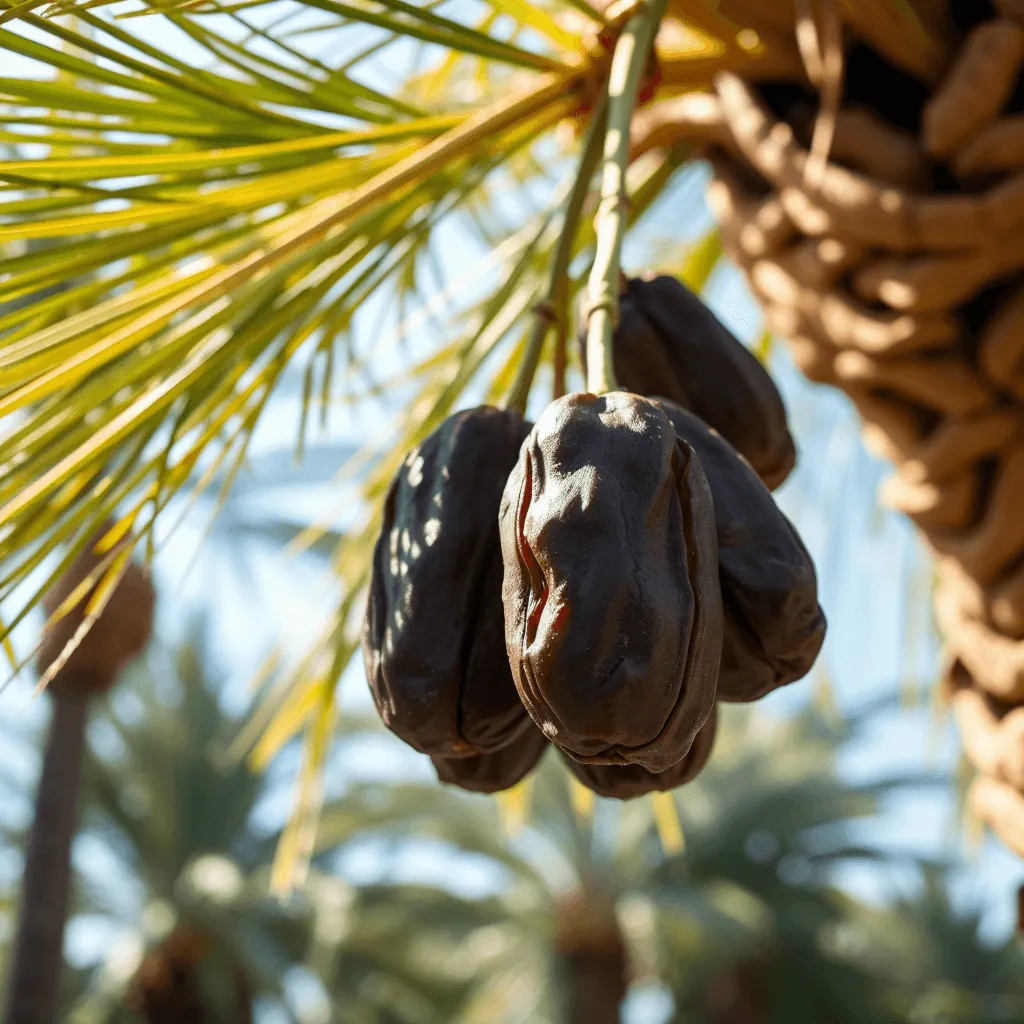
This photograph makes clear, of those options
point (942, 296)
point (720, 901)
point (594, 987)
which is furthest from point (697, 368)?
point (720, 901)

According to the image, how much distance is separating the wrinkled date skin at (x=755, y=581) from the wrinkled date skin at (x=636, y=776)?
5cm

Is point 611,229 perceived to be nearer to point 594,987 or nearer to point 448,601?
point 448,601

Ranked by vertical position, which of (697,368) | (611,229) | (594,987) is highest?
(611,229)

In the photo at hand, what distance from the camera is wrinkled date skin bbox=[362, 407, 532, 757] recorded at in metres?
0.69

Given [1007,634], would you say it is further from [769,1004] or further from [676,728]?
[769,1004]

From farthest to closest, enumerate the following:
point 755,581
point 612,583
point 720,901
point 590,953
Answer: point 720,901, point 590,953, point 755,581, point 612,583

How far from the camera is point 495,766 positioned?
0.75 m

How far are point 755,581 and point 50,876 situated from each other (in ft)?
14.8

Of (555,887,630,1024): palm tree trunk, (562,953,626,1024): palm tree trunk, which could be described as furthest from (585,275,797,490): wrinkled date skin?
(555,887,630,1024): palm tree trunk

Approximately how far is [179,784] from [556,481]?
8.69 metres

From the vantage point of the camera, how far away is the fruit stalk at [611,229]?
663 mm

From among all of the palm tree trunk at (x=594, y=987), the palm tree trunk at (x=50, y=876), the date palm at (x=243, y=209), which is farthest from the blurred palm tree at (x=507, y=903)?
the date palm at (x=243, y=209)

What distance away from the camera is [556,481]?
0.59 metres

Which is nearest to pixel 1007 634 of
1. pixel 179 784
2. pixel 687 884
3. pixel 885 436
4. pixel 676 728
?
pixel 885 436
